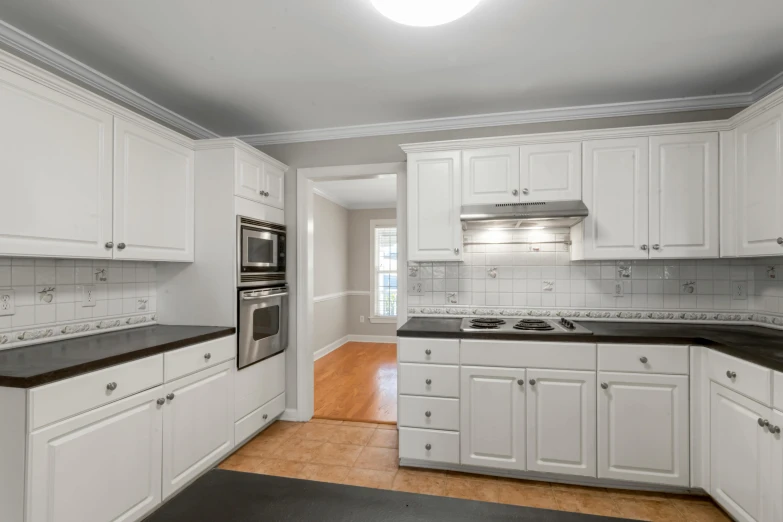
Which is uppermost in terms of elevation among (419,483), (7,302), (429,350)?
(7,302)

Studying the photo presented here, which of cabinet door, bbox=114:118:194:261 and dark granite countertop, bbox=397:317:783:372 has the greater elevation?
cabinet door, bbox=114:118:194:261

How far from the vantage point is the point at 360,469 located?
2.53 meters

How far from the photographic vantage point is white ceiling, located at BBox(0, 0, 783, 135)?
1.80 metres

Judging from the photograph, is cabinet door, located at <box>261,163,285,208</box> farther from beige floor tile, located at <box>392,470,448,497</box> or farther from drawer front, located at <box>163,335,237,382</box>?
beige floor tile, located at <box>392,470,448,497</box>

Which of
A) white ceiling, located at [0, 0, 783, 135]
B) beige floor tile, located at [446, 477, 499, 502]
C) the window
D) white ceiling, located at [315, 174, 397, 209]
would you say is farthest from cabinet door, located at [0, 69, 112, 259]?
the window

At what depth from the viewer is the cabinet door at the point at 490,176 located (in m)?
2.68

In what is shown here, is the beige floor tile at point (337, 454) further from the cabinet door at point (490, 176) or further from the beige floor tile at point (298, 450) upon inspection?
the cabinet door at point (490, 176)

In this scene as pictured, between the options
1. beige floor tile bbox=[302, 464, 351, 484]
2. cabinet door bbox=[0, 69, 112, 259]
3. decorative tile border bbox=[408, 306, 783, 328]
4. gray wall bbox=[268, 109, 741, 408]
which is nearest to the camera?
cabinet door bbox=[0, 69, 112, 259]

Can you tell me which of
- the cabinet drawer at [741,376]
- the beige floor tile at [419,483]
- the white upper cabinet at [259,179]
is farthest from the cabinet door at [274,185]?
the cabinet drawer at [741,376]

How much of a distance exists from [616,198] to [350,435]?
2545 mm

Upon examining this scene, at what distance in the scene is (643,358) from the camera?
7.31 feet

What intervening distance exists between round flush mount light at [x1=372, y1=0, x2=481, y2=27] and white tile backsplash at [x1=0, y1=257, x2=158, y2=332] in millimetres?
2114

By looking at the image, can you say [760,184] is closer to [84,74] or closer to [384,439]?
[384,439]

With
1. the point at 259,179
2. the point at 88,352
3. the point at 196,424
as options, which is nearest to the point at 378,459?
the point at 196,424
